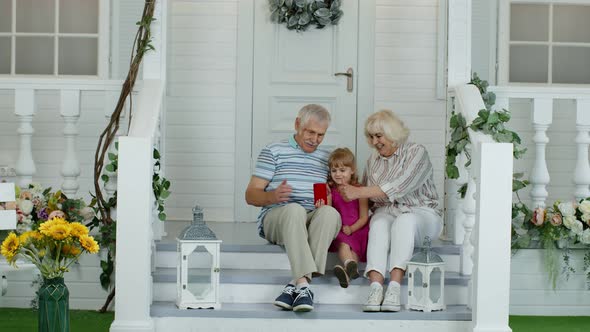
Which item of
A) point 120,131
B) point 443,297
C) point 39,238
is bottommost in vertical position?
point 443,297

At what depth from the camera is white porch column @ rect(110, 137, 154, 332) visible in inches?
189

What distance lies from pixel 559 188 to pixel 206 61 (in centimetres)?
251

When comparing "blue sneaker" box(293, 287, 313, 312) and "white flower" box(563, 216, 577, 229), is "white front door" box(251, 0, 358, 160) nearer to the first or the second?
"white flower" box(563, 216, 577, 229)

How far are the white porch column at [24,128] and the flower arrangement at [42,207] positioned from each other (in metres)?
0.09

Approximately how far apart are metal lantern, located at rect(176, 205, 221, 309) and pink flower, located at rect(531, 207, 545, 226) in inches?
71.0

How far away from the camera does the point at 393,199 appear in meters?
5.27

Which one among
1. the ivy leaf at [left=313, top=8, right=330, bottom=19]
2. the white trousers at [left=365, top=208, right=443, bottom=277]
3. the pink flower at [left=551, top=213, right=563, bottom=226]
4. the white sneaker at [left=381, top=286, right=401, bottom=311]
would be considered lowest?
the white sneaker at [left=381, top=286, right=401, bottom=311]

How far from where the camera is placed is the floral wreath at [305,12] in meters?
6.62

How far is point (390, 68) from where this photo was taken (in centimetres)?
681

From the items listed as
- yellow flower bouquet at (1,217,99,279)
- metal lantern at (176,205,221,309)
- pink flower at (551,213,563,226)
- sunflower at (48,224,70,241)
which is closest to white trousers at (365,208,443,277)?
metal lantern at (176,205,221,309)

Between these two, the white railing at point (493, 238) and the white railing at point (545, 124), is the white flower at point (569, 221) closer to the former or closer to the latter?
the white railing at point (545, 124)

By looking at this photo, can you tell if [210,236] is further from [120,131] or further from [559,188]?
[559,188]

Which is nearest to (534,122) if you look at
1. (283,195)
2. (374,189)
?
(374,189)

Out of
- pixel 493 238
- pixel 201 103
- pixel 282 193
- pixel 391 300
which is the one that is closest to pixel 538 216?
pixel 493 238
